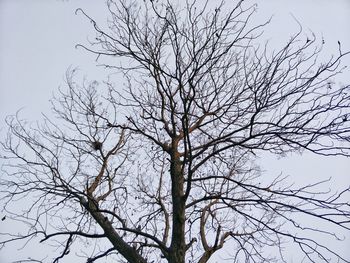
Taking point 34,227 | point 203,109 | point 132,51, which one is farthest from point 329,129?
point 34,227

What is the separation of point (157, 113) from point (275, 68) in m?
1.79

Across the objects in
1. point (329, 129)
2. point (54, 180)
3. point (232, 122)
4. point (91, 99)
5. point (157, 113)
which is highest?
point (91, 99)

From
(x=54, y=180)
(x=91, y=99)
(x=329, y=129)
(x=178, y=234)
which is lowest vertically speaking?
(x=178, y=234)

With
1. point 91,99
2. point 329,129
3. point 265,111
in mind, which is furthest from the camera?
point 91,99

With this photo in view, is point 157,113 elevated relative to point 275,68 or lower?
elevated

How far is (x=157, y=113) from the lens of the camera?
19.2ft

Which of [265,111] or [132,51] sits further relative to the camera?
[132,51]

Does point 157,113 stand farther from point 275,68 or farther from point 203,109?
point 275,68

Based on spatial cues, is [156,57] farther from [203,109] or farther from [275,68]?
[275,68]

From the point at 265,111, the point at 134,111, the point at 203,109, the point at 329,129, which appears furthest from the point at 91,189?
the point at 329,129

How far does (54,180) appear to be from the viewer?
18.0 ft

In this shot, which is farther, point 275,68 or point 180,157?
point 180,157

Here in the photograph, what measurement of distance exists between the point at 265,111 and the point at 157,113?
1.57 metres

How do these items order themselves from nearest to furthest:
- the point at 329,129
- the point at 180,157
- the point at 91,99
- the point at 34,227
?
the point at 329,129 < the point at 34,227 < the point at 180,157 < the point at 91,99
